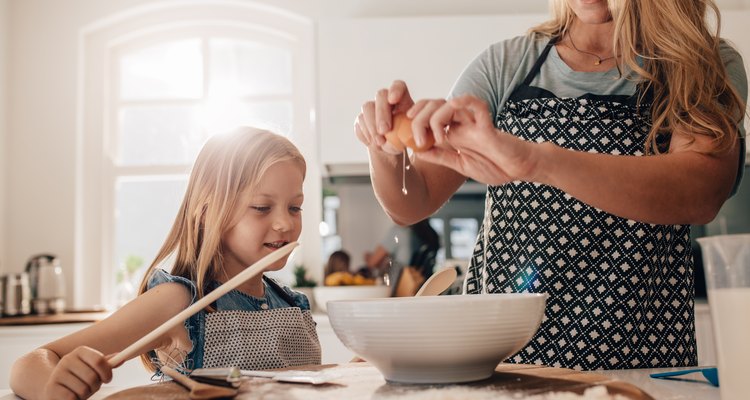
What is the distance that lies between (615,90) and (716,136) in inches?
7.6

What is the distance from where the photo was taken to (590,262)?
1089 millimetres

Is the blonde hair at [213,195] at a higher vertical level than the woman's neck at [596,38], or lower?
lower

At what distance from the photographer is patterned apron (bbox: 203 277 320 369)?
101 centimetres

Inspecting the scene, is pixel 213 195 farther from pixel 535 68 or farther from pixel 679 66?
pixel 679 66

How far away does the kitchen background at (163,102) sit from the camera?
2.81 m

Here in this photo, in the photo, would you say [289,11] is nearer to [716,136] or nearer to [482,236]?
[482,236]

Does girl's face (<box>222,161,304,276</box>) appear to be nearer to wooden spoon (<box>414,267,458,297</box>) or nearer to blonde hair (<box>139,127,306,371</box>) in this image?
blonde hair (<box>139,127,306,371</box>)

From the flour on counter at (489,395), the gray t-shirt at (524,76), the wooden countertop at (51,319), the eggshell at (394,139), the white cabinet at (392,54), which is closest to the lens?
the flour on counter at (489,395)

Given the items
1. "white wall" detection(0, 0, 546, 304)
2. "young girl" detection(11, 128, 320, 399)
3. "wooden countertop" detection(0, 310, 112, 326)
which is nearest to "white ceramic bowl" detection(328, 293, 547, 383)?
"young girl" detection(11, 128, 320, 399)

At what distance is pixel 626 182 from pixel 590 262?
22 centimetres

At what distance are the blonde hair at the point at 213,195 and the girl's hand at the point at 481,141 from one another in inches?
18.9

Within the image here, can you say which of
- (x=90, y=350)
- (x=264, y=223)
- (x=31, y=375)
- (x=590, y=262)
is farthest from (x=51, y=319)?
(x=590, y=262)

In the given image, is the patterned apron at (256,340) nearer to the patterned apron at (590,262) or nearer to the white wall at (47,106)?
the patterned apron at (590,262)

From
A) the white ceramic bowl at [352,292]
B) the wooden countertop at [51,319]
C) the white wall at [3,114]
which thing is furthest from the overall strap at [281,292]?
the white wall at [3,114]
